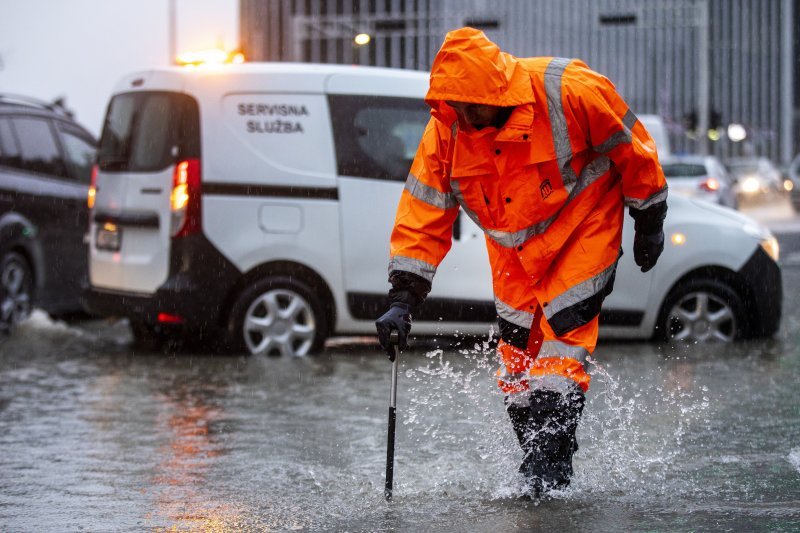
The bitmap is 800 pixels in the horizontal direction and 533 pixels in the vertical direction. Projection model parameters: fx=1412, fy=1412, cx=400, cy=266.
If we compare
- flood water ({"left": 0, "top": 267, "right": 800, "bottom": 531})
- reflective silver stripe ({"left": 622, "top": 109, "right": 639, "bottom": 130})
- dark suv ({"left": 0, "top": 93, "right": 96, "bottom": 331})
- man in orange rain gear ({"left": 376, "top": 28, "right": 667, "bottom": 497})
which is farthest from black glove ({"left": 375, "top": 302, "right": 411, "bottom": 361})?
dark suv ({"left": 0, "top": 93, "right": 96, "bottom": 331})

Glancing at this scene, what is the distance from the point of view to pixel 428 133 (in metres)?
5.02

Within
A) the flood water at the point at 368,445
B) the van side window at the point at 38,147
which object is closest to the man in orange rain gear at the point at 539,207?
the flood water at the point at 368,445

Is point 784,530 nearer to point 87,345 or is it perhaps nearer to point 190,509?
point 190,509

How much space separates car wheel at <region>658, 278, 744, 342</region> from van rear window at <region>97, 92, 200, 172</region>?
3268 mm

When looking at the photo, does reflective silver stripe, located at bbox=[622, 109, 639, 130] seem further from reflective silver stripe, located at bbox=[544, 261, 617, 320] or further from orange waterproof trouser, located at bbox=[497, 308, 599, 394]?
orange waterproof trouser, located at bbox=[497, 308, 599, 394]

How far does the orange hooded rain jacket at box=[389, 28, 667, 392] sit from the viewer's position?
4.73m

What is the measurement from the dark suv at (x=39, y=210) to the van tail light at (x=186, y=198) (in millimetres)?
1571

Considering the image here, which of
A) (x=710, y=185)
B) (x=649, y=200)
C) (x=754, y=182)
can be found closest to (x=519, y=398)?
(x=649, y=200)

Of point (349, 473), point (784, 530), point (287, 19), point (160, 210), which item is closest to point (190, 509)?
point (349, 473)

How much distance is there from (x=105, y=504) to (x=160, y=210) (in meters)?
4.14

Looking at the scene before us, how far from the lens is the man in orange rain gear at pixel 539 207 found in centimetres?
475

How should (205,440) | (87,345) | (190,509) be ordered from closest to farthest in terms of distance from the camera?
(190,509), (205,440), (87,345)

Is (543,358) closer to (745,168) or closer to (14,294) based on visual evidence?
(14,294)

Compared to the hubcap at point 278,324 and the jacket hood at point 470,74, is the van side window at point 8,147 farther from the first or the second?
the jacket hood at point 470,74
